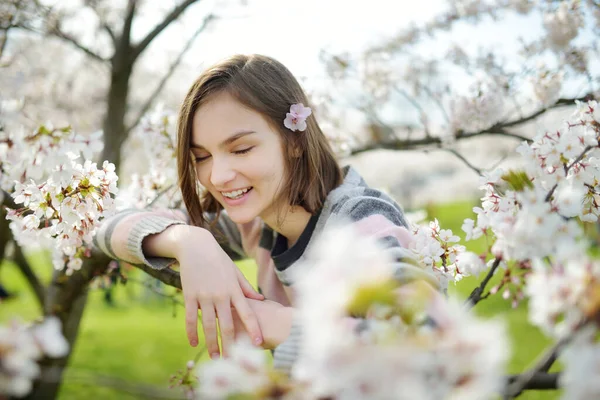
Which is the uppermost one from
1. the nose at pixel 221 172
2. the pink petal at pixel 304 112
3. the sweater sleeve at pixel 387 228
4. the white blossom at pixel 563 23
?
the white blossom at pixel 563 23

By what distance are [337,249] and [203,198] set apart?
3.57 ft

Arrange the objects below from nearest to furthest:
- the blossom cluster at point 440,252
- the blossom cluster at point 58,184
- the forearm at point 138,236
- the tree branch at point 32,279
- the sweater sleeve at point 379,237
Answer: the sweater sleeve at point 379,237, the blossom cluster at point 58,184, the blossom cluster at point 440,252, the forearm at point 138,236, the tree branch at point 32,279

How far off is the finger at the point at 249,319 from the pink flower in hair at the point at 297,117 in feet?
1.67

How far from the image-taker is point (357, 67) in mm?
2496

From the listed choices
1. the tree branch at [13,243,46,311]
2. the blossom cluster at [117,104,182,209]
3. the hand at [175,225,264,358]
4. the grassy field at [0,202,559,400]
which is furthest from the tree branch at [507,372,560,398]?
the tree branch at [13,243,46,311]

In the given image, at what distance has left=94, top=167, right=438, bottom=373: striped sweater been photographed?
2.21ft

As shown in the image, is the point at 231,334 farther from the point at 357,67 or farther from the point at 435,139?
the point at 357,67

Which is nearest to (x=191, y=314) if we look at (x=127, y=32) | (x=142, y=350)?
(x=127, y=32)

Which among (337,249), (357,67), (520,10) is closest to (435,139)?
(357,67)

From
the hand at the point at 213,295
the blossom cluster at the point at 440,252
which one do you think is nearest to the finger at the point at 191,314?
the hand at the point at 213,295

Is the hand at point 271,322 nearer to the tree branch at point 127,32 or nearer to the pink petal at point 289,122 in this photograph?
the pink petal at point 289,122

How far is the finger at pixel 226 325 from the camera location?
785 mm

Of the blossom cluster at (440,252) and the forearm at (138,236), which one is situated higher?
the blossom cluster at (440,252)

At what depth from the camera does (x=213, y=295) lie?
814 millimetres
